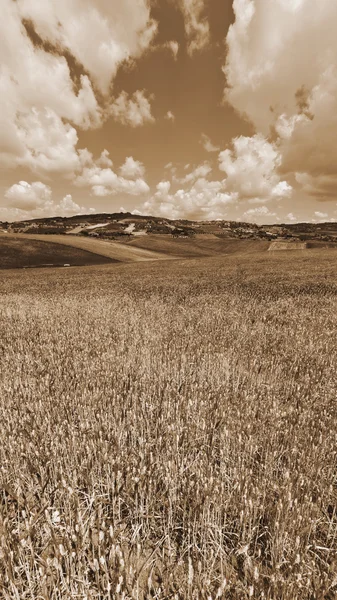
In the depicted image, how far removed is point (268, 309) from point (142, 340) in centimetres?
552

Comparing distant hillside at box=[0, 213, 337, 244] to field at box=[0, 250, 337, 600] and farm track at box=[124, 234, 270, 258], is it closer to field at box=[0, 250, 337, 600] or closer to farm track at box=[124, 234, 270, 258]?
farm track at box=[124, 234, 270, 258]

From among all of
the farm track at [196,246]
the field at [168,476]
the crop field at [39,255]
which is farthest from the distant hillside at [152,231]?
the field at [168,476]

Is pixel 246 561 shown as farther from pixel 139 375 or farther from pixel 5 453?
pixel 139 375

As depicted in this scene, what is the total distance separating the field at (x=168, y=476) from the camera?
1.58 meters

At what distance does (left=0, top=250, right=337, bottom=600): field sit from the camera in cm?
158

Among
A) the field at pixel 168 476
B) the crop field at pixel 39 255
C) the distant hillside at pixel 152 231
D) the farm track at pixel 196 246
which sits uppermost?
the distant hillside at pixel 152 231

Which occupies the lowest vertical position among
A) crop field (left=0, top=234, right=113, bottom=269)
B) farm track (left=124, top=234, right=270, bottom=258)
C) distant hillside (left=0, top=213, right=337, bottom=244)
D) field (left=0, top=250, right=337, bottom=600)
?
field (left=0, top=250, right=337, bottom=600)

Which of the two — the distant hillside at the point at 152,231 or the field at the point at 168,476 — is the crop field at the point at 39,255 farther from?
the field at the point at 168,476

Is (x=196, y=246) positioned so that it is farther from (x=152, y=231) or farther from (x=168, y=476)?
(x=168, y=476)

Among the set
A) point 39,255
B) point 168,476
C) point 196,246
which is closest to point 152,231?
point 196,246

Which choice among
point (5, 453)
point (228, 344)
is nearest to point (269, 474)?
point (5, 453)

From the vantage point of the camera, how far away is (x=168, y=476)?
7.02ft

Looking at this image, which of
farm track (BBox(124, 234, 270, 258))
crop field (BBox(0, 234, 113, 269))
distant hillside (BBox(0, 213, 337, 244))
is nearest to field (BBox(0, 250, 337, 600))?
crop field (BBox(0, 234, 113, 269))

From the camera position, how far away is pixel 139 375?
4355mm
